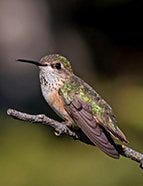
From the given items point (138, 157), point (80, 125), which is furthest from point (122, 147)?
point (80, 125)

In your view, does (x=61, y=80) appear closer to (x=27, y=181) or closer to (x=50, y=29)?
(x=27, y=181)

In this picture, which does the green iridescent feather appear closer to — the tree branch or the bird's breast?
the bird's breast

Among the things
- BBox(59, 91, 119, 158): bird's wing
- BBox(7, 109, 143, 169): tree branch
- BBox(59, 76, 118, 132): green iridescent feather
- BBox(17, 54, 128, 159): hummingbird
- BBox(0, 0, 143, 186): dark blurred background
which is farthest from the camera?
BBox(0, 0, 143, 186): dark blurred background

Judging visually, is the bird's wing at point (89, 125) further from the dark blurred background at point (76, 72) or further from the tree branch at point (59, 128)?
the dark blurred background at point (76, 72)

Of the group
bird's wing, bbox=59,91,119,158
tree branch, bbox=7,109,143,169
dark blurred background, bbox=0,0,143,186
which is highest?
tree branch, bbox=7,109,143,169

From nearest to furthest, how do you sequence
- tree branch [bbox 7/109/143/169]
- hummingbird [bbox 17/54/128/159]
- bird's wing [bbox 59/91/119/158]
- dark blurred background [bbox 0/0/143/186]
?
1. tree branch [bbox 7/109/143/169]
2. bird's wing [bbox 59/91/119/158]
3. hummingbird [bbox 17/54/128/159]
4. dark blurred background [bbox 0/0/143/186]

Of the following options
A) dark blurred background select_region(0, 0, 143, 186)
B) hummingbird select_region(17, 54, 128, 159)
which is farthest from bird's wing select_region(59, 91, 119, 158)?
dark blurred background select_region(0, 0, 143, 186)

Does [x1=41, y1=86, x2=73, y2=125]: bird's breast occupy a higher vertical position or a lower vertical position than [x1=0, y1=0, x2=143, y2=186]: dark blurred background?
higher

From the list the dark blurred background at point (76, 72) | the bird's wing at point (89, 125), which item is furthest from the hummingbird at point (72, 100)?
the dark blurred background at point (76, 72)

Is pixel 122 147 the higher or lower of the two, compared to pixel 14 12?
higher
